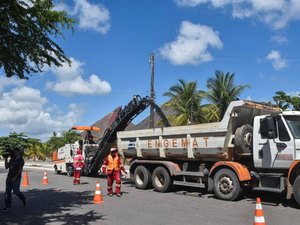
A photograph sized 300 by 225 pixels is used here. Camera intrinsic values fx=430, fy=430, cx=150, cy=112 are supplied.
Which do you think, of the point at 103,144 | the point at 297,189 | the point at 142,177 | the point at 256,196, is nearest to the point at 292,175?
the point at 297,189

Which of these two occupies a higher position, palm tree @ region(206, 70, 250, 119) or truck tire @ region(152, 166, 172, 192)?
palm tree @ region(206, 70, 250, 119)

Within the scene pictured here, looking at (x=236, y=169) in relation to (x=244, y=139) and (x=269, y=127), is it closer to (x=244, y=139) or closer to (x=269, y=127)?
(x=244, y=139)

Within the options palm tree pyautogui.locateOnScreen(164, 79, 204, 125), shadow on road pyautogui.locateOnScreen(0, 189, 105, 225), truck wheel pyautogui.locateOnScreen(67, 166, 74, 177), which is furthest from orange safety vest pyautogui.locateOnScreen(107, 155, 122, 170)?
palm tree pyautogui.locateOnScreen(164, 79, 204, 125)

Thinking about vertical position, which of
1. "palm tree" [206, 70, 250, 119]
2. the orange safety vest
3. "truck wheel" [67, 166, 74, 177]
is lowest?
"truck wheel" [67, 166, 74, 177]

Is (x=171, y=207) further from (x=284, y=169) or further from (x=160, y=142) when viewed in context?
(x=160, y=142)

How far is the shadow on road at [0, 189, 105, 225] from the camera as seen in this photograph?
934 centimetres

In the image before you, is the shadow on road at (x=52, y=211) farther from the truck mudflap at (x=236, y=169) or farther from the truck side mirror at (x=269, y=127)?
the truck side mirror at (x=269, y=127)

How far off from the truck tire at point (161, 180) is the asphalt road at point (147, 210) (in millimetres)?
475

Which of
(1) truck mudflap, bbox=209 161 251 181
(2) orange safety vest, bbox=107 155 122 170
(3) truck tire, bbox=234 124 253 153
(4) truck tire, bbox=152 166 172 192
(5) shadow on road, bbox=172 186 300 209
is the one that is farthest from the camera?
(4) truck tire, bbox=152 166 172 192

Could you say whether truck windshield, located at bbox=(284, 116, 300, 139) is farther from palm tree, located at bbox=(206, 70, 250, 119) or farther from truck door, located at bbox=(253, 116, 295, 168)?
palm tree, located at bbox=(206, 70, 250, 119)

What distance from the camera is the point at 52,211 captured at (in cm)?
1062

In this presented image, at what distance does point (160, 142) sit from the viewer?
49.3 ft

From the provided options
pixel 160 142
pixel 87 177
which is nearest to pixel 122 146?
pixel 160 142

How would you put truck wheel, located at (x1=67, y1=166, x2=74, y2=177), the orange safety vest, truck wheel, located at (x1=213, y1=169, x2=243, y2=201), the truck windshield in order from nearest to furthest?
the truck windshield → truck wheel, located at (x1=213, y1=169, x2=243, y2=201) → the orange safety vest → truck wheel, located at (x1=67, y1=166, x2=74, y2=177)
